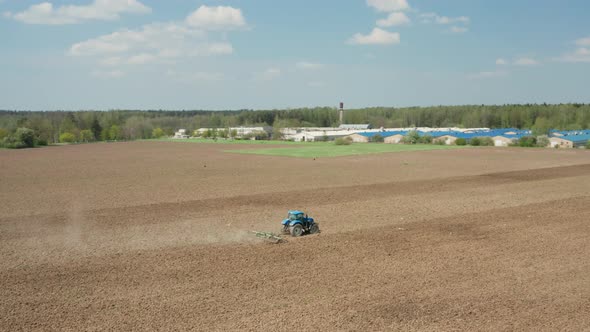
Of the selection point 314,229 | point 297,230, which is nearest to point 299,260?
point 297,230

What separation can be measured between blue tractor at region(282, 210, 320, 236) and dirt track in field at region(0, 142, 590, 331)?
780 millimetres

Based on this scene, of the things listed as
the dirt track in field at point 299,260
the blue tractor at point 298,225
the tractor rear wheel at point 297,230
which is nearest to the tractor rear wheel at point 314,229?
the blue tractor at point 298,225

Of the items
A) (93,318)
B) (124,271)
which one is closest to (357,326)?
(93,318)

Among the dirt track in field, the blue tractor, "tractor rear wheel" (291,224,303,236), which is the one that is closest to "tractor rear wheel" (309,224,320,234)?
the blue tractor

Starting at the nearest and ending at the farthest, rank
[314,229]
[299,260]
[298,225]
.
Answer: [299,260], [298,225], [314,229]

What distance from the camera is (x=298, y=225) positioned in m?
26.2

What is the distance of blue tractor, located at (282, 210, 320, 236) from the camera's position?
1032 inches

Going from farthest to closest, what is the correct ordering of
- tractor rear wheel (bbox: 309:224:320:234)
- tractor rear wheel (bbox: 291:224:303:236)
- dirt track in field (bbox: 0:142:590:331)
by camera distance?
tractor rear wheel (bbox: 309:224:320:234) → tractor rear wheel (bbox: 291:224:303:236) → dirt track in field (bbox: 0:142:590:331)

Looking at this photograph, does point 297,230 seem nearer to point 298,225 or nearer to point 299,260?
point 298,225

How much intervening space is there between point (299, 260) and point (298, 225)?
14.8 ft

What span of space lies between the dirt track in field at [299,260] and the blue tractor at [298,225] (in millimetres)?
780

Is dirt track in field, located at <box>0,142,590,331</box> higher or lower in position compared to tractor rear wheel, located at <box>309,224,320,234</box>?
lower

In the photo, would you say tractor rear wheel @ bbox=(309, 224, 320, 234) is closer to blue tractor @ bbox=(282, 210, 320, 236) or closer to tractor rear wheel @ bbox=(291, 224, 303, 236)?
blue tractor @ bbox=(282, 210, 320, 236)

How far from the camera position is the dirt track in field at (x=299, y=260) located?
52.1ft
